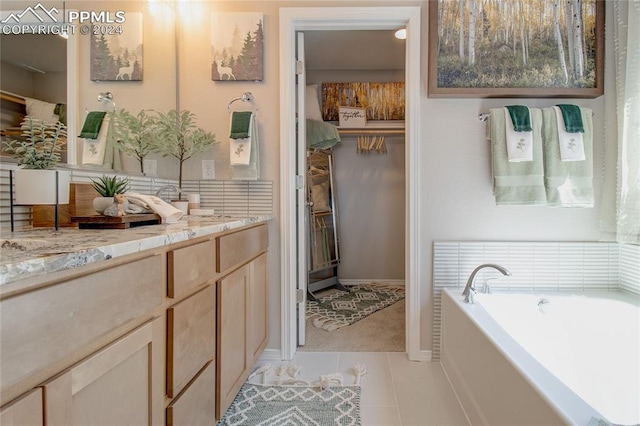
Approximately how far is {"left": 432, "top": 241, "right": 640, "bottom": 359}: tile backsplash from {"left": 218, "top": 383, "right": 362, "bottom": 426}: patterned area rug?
2.84 ft

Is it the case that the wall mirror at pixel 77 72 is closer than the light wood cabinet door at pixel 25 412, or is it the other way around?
the light wood cabinet door at pixel 25 412

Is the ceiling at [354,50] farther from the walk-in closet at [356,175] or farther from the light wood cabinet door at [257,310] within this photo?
the light wood cabinet door at [257,310]

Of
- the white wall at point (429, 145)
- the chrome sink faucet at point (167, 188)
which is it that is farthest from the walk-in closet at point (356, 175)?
the chrome sink faucet at point (167, 188)

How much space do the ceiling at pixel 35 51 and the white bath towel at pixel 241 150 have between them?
831mm

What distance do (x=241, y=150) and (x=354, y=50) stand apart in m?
1.90

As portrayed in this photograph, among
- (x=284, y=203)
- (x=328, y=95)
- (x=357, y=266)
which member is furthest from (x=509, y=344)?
(x=328, y=95)

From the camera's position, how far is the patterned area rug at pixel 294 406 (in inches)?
61.2

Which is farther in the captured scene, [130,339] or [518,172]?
[518,172]

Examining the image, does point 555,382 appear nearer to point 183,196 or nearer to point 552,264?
point 552,264

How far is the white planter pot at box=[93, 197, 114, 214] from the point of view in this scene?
1252 millimetres

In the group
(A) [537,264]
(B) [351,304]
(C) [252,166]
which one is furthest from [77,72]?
(B) [351,304]

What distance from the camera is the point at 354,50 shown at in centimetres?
330

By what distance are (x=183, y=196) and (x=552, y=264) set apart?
2212 millimetres

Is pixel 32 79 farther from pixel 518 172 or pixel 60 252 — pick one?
pixel 518 172
